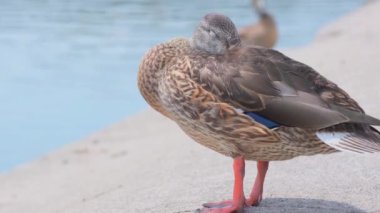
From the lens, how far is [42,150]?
9.84m

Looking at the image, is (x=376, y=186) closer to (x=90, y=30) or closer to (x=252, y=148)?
(x=252, y=148)

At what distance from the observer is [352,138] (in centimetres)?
425

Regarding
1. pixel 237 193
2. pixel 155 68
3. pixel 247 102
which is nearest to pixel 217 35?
pixel 155 68

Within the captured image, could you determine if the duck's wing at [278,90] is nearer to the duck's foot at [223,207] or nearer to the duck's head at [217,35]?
the duck's head at [217,35]

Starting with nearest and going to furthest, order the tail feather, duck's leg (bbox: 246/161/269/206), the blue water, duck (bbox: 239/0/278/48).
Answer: the tail feather
duck's leg (bbox: 246/161/269/206)
the blue water
duck (bbox: 239/0/278/48)

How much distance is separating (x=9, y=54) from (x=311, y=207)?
10.6 m

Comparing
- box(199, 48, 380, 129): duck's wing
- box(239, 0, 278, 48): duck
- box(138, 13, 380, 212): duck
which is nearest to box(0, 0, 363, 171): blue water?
box(239, 0, 278, 48): duck

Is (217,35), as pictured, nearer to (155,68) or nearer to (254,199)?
(155,68)

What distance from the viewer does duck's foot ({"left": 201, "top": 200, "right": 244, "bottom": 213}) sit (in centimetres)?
462

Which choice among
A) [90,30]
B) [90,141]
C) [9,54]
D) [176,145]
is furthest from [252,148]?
[90,30]

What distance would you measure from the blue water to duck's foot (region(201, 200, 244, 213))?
5067 millimetres

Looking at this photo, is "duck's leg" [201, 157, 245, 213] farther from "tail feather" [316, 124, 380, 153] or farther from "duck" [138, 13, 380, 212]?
"tail feather" [316, 124, 380, 153]

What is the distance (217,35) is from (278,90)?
491 millimetres

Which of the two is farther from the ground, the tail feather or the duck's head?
the duck's head
